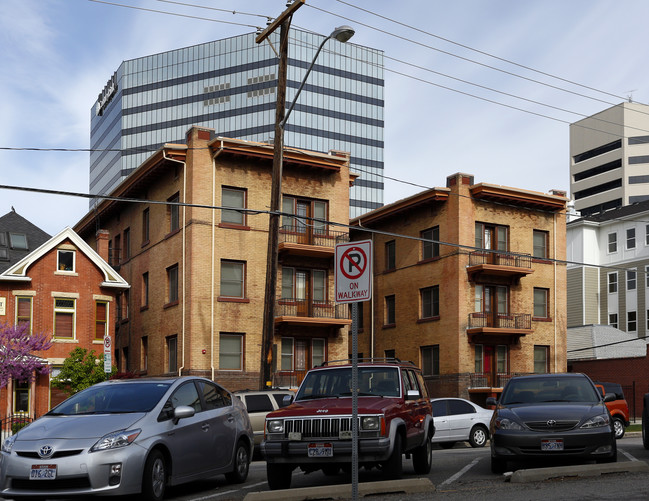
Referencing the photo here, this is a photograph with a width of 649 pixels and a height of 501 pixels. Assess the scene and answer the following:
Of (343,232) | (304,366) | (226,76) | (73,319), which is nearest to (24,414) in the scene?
(73,319)

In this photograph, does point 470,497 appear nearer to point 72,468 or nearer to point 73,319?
point 72,468

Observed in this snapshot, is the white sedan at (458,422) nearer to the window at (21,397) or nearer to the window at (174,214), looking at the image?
the window at (174,214)

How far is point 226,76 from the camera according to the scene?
103 meters

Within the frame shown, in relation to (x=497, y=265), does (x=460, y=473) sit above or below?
below

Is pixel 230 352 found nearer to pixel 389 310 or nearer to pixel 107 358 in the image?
pixel 389 310

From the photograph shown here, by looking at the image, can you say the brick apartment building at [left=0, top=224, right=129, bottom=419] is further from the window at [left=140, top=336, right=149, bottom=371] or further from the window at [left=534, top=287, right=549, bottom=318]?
the window at [left=534, top=287, right=549, bottom=318]

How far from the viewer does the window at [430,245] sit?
135 ft

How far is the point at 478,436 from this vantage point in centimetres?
2527

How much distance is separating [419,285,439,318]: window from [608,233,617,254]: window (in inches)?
1207

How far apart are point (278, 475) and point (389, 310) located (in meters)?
32.2

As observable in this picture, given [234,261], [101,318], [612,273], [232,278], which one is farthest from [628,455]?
[612,273]

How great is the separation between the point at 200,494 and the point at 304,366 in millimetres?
24007

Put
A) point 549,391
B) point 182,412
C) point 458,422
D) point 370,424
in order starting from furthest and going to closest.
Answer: point 458,422 → point 549,391 → point 370,424 → point 182,412

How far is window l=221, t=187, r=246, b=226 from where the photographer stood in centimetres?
3506
